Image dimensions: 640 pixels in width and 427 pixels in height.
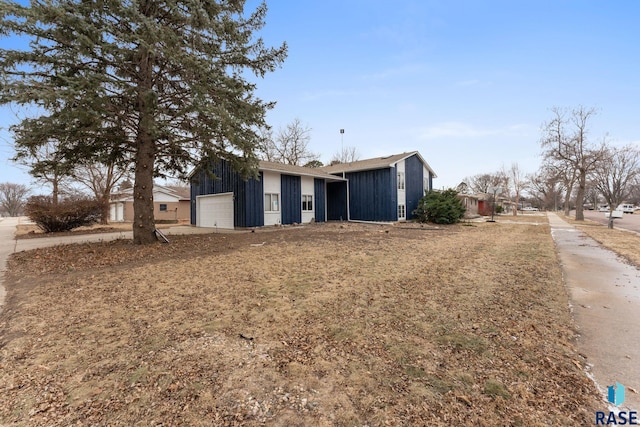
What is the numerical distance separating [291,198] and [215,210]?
193 inches

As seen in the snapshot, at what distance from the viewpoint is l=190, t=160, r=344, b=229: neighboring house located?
50.7ft

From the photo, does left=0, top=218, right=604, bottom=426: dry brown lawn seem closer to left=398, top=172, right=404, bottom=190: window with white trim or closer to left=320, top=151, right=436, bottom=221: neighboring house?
left=320, top=151, right=436, bottom=221: neighboring house

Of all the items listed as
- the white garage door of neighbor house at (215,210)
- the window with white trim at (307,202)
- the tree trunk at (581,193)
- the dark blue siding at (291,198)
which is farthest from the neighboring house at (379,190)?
the tree trunk at (581,193)

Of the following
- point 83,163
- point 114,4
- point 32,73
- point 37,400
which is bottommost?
point 37,400

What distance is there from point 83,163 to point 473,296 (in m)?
12.8

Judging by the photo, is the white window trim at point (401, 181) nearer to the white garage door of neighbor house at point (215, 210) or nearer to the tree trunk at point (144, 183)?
the white garage door of neighbor house at point (215, 210)

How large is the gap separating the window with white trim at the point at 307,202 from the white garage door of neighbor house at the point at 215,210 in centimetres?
458

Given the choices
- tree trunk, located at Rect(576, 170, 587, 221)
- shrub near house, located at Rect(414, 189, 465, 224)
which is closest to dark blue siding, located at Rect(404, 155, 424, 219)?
shrub near house, located at Rect(414, 189, 465, 224)

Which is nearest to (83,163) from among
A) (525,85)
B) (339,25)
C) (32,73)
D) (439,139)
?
(32,73)

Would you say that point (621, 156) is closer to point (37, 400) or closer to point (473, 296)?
point (473, 296)

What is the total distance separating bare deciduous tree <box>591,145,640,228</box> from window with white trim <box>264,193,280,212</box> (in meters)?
21.3

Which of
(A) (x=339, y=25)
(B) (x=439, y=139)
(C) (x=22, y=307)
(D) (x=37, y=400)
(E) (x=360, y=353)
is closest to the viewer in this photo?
(D) (x=37, y=400)

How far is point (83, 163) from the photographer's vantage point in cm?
1007

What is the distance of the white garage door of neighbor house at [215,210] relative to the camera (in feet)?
54.5
